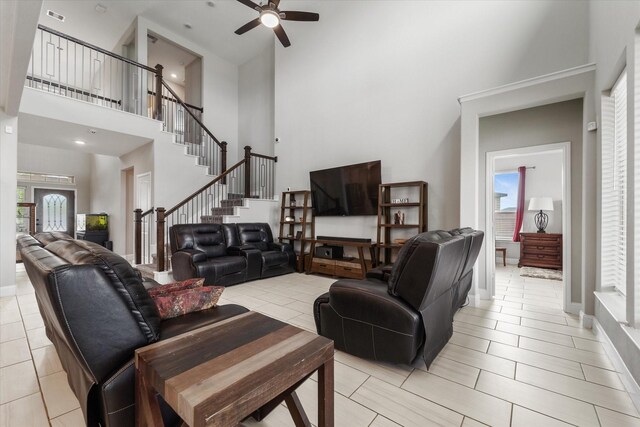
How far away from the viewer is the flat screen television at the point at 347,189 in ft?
15.6

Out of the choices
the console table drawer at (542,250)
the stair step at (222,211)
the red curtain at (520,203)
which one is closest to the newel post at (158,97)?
the stair step at (222,211)

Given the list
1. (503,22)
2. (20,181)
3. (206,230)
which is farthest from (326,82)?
(20,181)

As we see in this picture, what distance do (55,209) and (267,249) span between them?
9.64 metres

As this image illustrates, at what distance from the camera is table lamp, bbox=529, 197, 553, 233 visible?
5.84 meters

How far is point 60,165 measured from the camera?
31.4 feet

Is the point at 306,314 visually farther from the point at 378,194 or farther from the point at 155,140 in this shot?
the point at 155,140

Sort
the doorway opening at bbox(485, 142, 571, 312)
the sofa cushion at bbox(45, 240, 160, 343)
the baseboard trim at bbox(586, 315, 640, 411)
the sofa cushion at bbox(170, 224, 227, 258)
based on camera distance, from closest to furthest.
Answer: the sofa cushion at bbox(45, 240, 160, 343) → the baseboard trim at bbox(586, 315, 640, 411) → the sofa cushion at bbox(170, 224, 227, 258) → the doorway opening at bbox(485, 142, 571, 312)

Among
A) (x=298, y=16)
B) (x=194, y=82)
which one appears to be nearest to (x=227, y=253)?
(x=298, y=16)

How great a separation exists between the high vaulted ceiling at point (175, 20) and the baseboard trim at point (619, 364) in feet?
22.2

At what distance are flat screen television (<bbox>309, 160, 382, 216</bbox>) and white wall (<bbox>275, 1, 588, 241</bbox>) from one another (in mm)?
221

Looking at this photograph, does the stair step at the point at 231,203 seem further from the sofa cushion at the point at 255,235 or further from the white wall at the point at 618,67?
the white wall at the point at 618,67

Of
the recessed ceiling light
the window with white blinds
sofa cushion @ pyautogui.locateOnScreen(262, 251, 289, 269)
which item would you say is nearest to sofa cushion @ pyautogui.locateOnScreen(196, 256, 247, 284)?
sofa cushion @ pyautogui.locateOnScreen(262, 251, 289, 269)

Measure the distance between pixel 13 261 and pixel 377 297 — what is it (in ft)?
17.2

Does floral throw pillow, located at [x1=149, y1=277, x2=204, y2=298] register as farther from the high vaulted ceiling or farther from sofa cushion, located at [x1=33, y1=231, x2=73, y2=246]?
the high vaulted ceiling
